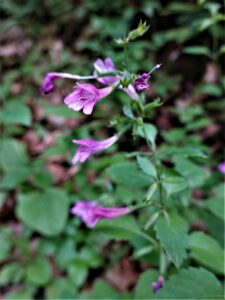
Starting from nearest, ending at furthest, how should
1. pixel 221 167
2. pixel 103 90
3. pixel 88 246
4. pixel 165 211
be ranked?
1. pixel 103 90
2. pixel 165 211
3. pixel 221 167
4. pixel 88 246

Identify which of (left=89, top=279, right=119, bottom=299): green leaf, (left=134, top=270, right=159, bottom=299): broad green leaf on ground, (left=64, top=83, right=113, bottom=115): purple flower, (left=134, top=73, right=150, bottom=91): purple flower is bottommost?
(left=89, top=279, right=119, bottom=299): green leaf

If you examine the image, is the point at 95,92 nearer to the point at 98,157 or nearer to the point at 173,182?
the point at 173,182

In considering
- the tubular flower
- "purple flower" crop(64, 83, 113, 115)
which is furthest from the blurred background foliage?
"purple flower" crop(64, 83, 113, 115)

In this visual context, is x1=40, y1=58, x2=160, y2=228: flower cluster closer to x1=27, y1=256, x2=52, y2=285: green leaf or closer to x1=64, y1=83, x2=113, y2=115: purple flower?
x1=64, y1=83, x2=113, y2=115: purple flower

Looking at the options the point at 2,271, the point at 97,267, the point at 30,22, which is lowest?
the point at 97,267

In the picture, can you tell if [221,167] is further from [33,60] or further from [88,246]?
[33,60]

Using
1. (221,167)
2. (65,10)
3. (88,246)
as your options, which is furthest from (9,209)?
(65,10)
